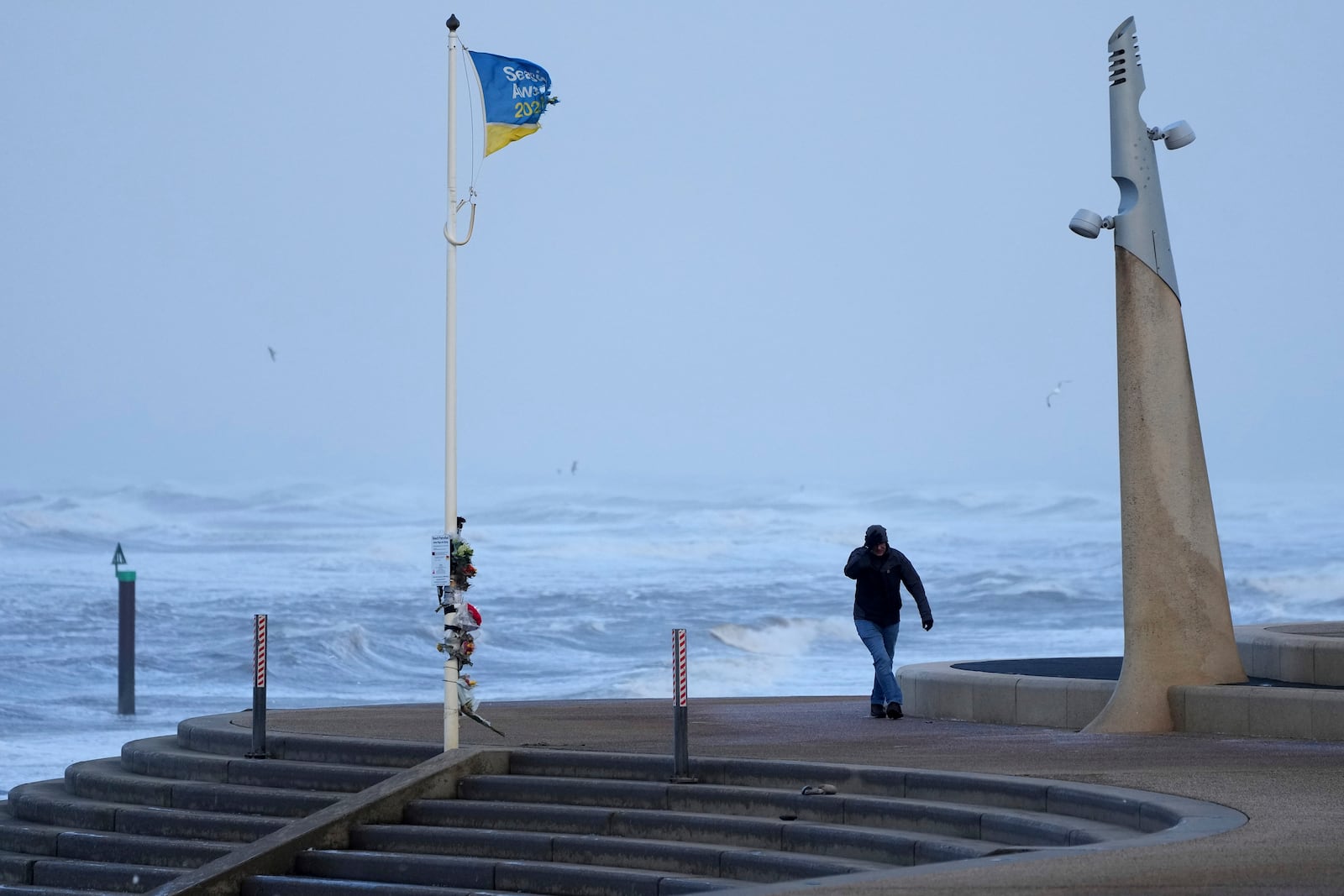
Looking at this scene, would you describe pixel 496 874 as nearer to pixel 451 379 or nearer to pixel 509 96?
pixel 451 379

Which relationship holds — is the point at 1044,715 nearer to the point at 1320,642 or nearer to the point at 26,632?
the point at 1320,642

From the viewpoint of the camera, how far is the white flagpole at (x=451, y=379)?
11.6 m

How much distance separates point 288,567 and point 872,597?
216 ft

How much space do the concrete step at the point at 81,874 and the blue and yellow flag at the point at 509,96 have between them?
537 centimetres

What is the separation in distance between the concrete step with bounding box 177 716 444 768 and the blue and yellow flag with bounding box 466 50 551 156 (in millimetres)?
4190

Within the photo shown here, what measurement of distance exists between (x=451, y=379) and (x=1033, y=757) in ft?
15.1

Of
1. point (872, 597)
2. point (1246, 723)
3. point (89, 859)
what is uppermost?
point (872, 597)

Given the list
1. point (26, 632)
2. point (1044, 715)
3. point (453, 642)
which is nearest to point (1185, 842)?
point (453, 642)

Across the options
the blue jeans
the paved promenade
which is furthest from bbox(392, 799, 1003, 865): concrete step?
the blue jeans

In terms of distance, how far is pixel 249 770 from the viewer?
41.1ft

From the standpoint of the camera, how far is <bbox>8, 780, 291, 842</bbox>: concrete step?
11742 mm

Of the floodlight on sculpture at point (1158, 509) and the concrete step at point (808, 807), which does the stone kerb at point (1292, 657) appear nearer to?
the floodlight on sculpture at point (1158, 509)

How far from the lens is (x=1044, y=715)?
14.4 m

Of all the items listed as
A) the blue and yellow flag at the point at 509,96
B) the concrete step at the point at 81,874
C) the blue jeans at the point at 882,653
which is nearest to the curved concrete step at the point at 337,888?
the concrete step at the point at 81,874
